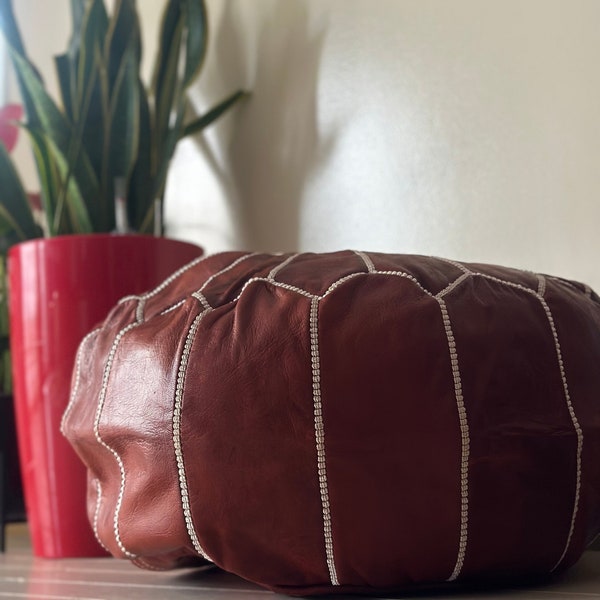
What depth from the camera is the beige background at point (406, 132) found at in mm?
938

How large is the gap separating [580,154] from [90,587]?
61 centimetres

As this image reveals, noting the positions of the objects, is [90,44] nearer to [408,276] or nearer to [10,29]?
[10,29]

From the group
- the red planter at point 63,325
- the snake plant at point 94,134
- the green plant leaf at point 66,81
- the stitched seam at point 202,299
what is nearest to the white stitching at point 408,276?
the stitched seam at point 202,299

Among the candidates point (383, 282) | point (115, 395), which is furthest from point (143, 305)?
point (383, 282)

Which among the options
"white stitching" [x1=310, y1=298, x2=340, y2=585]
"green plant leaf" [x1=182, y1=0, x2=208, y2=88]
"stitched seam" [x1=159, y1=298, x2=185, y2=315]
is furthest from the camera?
"green plant leaf" [x1=182, y1=0, x2=208, y2=88]

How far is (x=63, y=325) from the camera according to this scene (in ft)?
3.65

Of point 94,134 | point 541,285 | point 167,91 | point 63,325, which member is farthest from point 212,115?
point 541,285

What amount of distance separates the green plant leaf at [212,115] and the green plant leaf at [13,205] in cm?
25

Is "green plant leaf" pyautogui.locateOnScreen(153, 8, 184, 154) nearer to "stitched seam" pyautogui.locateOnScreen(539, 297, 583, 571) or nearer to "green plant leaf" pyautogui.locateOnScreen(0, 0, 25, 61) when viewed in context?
"green plant leaf" pyautogui.locateOnScreen(0, 0, 25, 61)

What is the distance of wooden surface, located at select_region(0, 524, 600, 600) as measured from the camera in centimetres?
68

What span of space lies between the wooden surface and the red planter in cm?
7

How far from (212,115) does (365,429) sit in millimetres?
839

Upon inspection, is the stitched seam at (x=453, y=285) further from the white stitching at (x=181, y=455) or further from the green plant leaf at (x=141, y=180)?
the green plant leaf at (x=141, y=180)

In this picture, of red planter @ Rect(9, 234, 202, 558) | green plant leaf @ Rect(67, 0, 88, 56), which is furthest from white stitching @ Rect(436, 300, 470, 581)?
green plant leaf @ Rect(67, 0, 88, 56)
